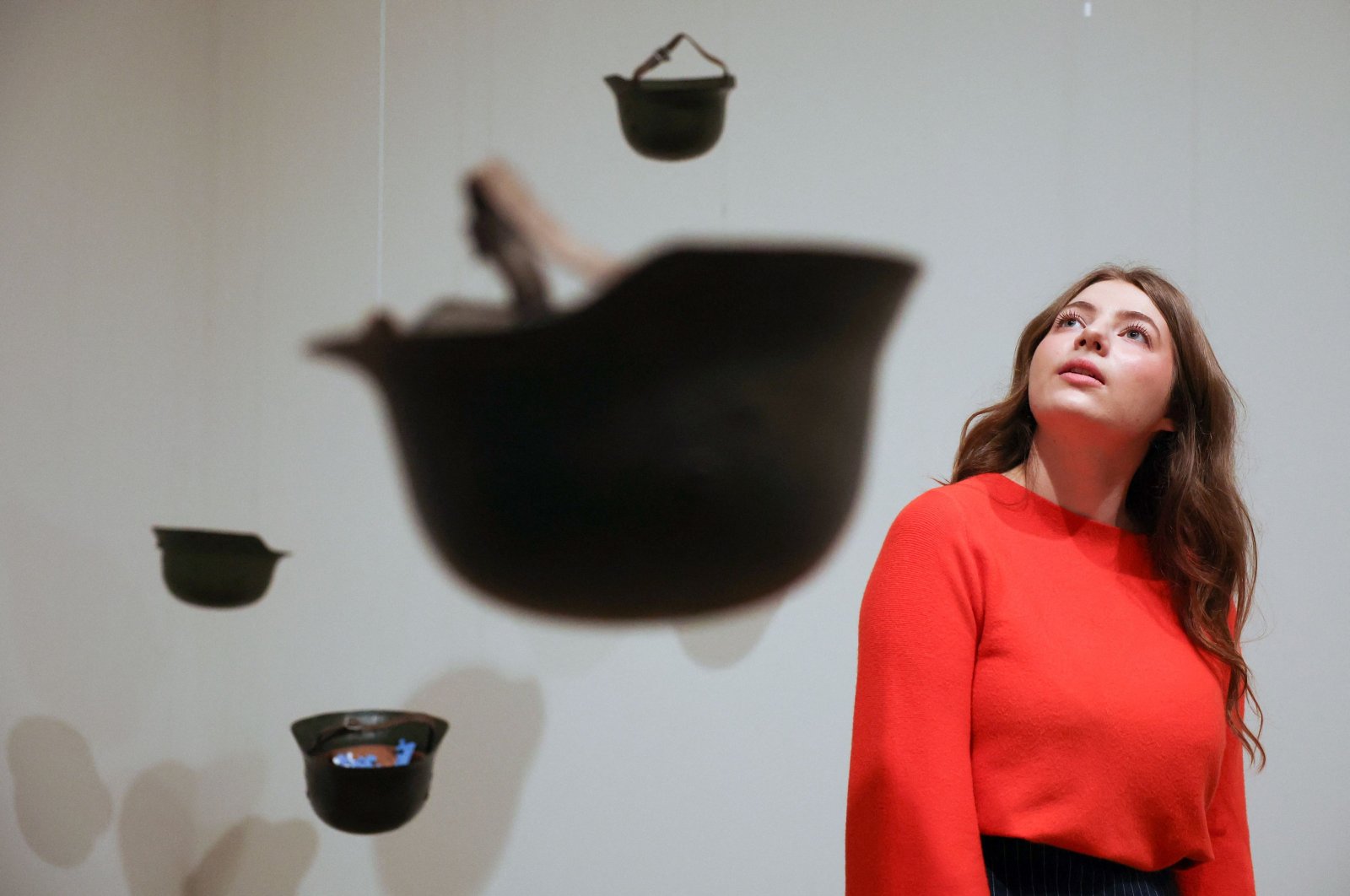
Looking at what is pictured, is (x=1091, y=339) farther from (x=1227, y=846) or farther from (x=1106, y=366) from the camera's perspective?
(x=1227, y=846)

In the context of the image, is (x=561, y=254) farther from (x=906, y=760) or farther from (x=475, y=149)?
(x=906, y=760)

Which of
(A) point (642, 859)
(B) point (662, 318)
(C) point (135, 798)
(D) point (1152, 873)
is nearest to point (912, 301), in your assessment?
(B) point (662, 318)

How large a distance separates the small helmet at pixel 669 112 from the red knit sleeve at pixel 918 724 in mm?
898

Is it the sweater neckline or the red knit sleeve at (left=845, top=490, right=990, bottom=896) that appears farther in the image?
the sweater neckline

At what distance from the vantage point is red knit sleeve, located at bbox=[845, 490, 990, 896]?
923mm

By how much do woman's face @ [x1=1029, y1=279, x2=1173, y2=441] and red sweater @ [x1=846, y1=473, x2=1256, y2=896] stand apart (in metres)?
0.16

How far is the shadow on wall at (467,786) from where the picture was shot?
1.92 m

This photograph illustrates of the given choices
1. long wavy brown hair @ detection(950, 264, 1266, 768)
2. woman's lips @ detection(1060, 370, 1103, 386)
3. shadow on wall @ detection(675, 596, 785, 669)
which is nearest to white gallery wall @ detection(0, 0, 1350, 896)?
shadow on wall @ detection(675, 596, 785, 669)

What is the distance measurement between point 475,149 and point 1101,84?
4.19 ft

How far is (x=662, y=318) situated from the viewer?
188 cm

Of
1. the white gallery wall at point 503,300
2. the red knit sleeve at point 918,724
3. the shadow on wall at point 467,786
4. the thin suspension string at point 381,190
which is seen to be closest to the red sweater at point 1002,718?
the red knit sleeve at point 918,724

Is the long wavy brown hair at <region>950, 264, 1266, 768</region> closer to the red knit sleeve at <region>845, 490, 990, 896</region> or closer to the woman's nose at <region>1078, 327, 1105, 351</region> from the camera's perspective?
the woman's nose at <region>1078, 327, 1105, 351</region>

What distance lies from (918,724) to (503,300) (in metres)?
1.31

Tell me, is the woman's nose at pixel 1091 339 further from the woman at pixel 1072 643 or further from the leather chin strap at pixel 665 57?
the leather chin strap at pixel 665 57
